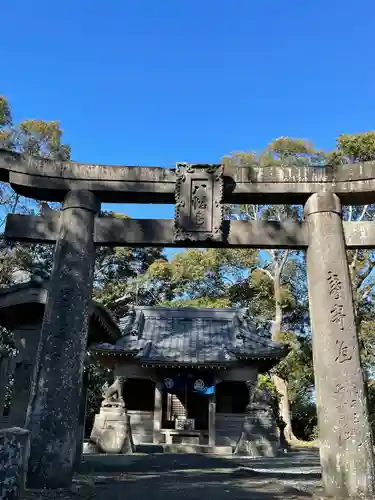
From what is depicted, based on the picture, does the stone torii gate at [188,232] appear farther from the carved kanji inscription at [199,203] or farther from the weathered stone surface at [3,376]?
the weathered stone surface at [3,376]

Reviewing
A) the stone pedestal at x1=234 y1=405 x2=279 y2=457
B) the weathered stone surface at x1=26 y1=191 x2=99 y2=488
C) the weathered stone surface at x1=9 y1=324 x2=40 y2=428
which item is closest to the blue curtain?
the stone pedestal at x1=234 y1=405 x2=279 y2=457

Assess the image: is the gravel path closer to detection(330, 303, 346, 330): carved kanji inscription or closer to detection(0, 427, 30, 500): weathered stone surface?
detection(0, 427, 30, 500): weathered stone surface

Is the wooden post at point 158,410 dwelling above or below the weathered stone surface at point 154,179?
below

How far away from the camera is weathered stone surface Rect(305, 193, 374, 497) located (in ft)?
18.4

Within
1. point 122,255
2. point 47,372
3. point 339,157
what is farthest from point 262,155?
point 47,372

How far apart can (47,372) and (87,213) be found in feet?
8.03

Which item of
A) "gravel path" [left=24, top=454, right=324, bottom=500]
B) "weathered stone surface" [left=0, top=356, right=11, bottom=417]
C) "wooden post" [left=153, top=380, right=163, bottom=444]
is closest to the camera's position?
"gravel path" [left=24, top=454, right=324, bottom=500]

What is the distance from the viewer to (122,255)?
31.8 metres

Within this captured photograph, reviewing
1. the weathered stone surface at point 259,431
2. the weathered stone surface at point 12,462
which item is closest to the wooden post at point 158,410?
the weathered stone surface at point 259,431

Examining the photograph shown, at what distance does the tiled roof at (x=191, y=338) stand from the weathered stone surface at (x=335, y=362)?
11.6 meters

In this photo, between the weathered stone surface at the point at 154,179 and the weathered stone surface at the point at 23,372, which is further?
the weathered stone surface at the point at 23,372

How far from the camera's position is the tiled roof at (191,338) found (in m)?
18.0

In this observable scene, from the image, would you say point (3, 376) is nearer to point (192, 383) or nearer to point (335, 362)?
point (335, 362)

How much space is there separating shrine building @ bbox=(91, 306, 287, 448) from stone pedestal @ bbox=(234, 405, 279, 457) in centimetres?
202
